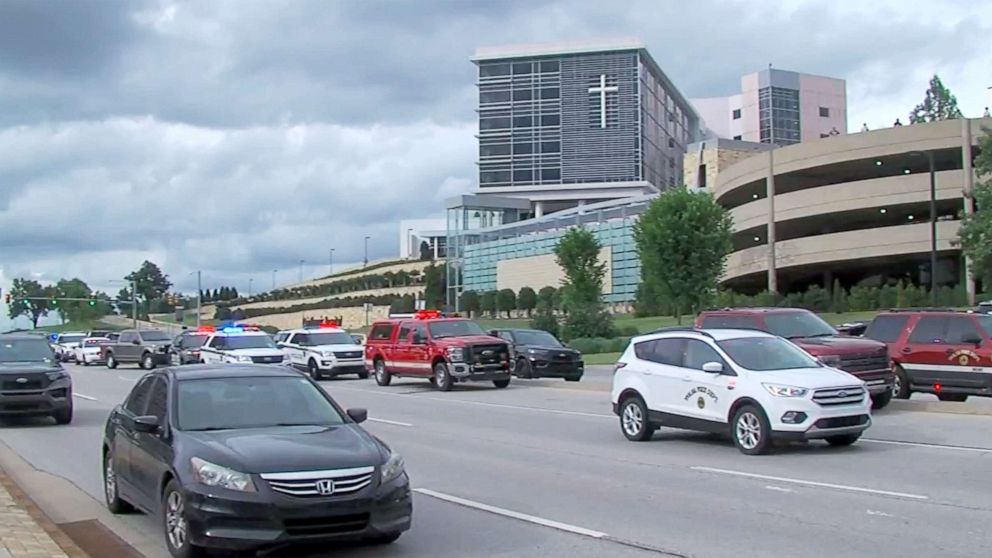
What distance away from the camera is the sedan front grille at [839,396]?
14.7 meters

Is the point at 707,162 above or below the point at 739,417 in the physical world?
above

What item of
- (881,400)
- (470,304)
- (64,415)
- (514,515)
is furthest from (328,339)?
(470,304)

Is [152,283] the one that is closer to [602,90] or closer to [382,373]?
[602,90]

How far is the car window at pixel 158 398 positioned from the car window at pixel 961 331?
51.9ft

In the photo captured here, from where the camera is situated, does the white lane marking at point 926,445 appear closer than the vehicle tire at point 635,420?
Yes

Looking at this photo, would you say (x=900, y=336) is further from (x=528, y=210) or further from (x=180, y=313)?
(x=528, y=210)

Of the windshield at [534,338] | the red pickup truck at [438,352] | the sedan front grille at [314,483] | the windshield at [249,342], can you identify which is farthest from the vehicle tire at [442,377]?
the sedan front grille at [314,483]

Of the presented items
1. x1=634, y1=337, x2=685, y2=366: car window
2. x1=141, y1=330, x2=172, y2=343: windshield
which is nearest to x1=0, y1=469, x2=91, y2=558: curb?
x1=634, y1=337, x2=685, y2=366: car window

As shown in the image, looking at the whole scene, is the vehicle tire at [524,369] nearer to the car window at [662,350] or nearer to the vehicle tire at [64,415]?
the vehicle tire at [64,415]

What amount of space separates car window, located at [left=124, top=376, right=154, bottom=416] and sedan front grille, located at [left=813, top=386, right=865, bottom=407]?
8.49 metres

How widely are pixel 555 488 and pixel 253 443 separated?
4.76m

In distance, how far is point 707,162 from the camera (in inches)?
3777

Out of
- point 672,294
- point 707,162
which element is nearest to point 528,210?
point 707,162

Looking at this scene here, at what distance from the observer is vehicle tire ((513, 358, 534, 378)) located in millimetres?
33281
